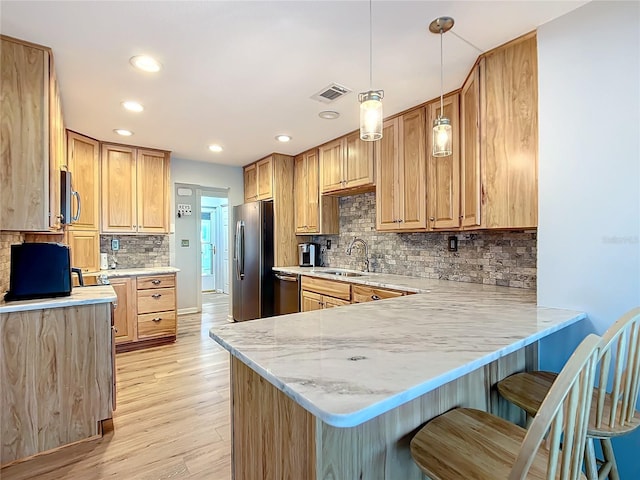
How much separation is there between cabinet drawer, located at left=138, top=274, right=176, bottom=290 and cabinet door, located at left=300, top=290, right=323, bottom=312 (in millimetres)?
1559

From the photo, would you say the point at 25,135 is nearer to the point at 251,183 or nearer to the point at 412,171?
the point at 412,171

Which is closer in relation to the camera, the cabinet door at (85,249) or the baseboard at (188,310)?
the cabinet door at (85,249)

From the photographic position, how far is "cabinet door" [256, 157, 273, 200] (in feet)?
14.1

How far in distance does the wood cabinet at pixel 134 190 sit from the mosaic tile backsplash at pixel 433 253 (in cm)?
208

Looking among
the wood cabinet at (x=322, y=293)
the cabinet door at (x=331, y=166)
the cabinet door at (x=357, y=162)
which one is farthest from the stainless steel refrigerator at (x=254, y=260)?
the cabinet door at (x=357, y=162)

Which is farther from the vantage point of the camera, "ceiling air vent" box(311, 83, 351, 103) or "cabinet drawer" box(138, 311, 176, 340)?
"cabinet drawer" box(138, 311, 176, 340)

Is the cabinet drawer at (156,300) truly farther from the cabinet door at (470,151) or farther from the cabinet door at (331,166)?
the cabinet door at (470,151)

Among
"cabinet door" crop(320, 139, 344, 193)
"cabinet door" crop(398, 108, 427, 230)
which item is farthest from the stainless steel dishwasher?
"cabinet door" crop(398, 108, 427, 230)

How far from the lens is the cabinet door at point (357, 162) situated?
3.17m

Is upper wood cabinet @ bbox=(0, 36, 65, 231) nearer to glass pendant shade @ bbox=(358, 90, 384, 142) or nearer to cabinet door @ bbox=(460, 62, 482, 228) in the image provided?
glass pendant shade @ bbox=(358, 90, 384, 142)

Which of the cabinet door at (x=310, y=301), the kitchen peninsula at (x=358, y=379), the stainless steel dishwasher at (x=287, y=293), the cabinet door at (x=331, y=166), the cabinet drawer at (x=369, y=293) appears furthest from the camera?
the stainless steel dishwasher at (x=287, y=293)

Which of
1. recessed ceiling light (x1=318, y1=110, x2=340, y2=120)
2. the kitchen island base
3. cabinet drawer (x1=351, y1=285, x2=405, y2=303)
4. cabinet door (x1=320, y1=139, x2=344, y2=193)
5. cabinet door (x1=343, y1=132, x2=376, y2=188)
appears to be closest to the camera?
the kitchen island base

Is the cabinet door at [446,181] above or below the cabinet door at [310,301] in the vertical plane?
above

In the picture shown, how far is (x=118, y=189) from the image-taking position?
381 cm
